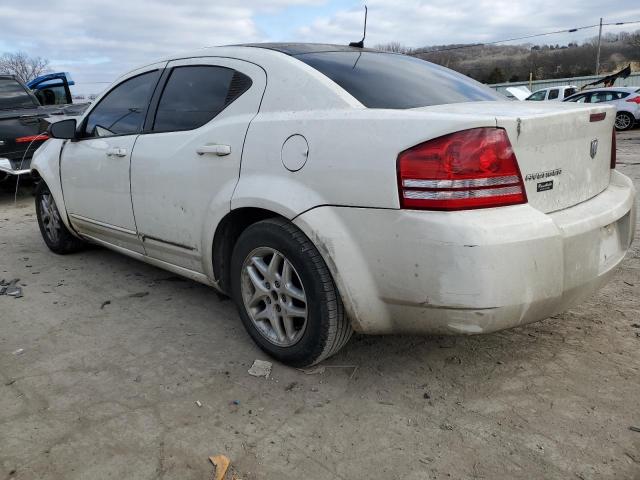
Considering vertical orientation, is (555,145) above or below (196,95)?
below

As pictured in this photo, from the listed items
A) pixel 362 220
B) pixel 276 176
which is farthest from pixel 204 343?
pixel 362 220

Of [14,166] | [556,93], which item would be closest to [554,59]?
[556,93]

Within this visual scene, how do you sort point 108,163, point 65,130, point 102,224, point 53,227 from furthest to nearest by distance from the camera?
1. point 53,227
2. point 65,130
3. point 102,224
4. point 108,163

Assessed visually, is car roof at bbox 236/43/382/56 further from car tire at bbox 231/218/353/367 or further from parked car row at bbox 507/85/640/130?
parked car row at bbox 507/85/640/130

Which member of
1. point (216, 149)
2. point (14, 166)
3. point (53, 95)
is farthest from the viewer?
point (53, 95)

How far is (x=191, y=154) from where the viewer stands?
2885 millimetres

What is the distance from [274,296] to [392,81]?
1.22 metres

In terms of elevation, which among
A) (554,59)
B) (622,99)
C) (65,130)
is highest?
(554,59)

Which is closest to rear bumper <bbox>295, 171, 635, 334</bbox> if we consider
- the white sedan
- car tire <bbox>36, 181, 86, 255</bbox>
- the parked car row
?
the white sedan

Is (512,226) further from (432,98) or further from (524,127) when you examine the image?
(432,98)

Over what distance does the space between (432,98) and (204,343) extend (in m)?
A: 1.80

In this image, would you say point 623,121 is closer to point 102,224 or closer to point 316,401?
point 102,224

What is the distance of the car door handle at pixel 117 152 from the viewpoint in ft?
11.2

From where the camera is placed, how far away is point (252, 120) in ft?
8.57
